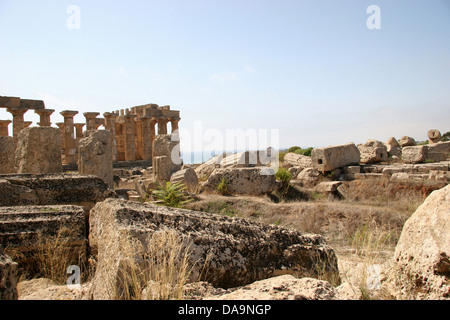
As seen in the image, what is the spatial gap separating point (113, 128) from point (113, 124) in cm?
44

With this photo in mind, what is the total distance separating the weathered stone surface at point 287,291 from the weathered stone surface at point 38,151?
8.00 m

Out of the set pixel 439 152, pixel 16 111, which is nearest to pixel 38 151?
pixel 439 152

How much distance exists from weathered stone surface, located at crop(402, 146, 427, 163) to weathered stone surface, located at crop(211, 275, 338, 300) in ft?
45.3

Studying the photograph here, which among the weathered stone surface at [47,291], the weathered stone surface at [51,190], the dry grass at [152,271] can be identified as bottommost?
the weathered stone surface at [47,291]

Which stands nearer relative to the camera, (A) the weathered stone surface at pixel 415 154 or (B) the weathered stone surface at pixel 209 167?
(A) the weathered stone surface at pixel 415 154

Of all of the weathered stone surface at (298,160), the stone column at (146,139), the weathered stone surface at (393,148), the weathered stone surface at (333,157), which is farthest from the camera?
→ the stone column at (146,139)

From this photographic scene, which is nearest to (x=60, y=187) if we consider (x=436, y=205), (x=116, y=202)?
(x=116, y=202)

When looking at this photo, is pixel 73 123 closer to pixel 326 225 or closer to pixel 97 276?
pixel 326 225

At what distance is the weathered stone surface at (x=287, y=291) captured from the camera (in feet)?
6.64

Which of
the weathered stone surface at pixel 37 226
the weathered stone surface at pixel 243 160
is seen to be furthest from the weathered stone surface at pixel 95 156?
the weathered stone surface at pixel 37 226

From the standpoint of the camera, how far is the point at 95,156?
9.36 meters

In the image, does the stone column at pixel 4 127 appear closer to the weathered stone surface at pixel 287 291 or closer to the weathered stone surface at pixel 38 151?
the weathered stone surface at pixel 38 151

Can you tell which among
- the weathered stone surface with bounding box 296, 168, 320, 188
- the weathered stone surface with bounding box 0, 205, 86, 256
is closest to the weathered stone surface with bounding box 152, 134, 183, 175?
the weathered stone surface with bounding box 296, 168, 320, 188
